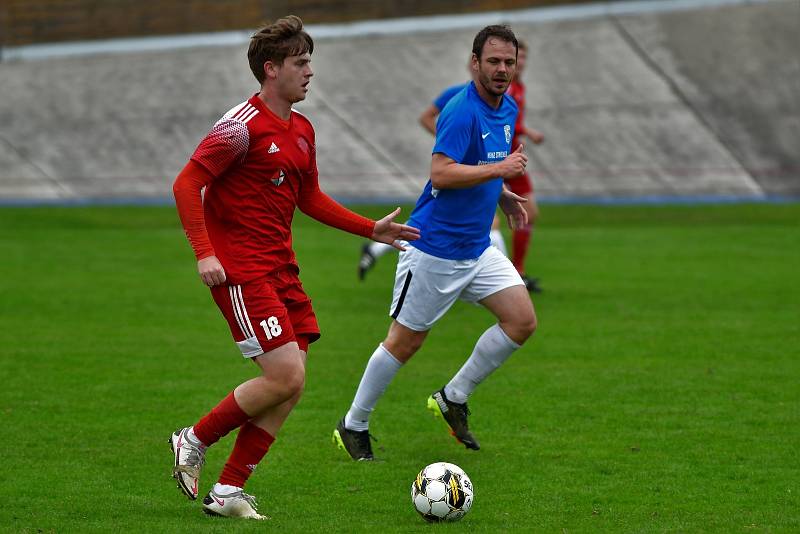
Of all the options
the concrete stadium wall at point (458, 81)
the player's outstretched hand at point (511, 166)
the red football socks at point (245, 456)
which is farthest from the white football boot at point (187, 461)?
the concrete stadium wall at point (458, 81)

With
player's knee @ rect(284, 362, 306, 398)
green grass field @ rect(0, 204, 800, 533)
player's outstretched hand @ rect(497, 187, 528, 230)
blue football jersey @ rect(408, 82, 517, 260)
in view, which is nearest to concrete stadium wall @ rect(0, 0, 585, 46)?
green grass field @ rect(0, 204, 800, 533)

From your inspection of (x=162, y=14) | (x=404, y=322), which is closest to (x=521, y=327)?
(x=404, y=322)

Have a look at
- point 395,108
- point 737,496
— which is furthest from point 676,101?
point 737,496

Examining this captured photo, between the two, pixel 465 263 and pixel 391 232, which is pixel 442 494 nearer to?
pixel 391 232

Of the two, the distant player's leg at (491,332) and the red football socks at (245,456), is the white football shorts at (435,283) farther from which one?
the red football socks at (245,456)

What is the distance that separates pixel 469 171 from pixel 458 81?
2470cm

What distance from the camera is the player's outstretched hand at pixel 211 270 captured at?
17.6 ft

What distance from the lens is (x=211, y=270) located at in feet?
17.6

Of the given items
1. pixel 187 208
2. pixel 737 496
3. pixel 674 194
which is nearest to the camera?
pixel 187 208

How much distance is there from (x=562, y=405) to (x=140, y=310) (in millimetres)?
5907

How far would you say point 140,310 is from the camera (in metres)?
12.8

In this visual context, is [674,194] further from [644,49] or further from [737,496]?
[737,496]

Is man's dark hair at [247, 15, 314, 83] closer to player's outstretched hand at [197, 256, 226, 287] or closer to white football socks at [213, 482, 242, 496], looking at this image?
player's outstretched hand at [197, 256, 226, 287]

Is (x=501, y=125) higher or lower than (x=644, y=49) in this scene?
higher
